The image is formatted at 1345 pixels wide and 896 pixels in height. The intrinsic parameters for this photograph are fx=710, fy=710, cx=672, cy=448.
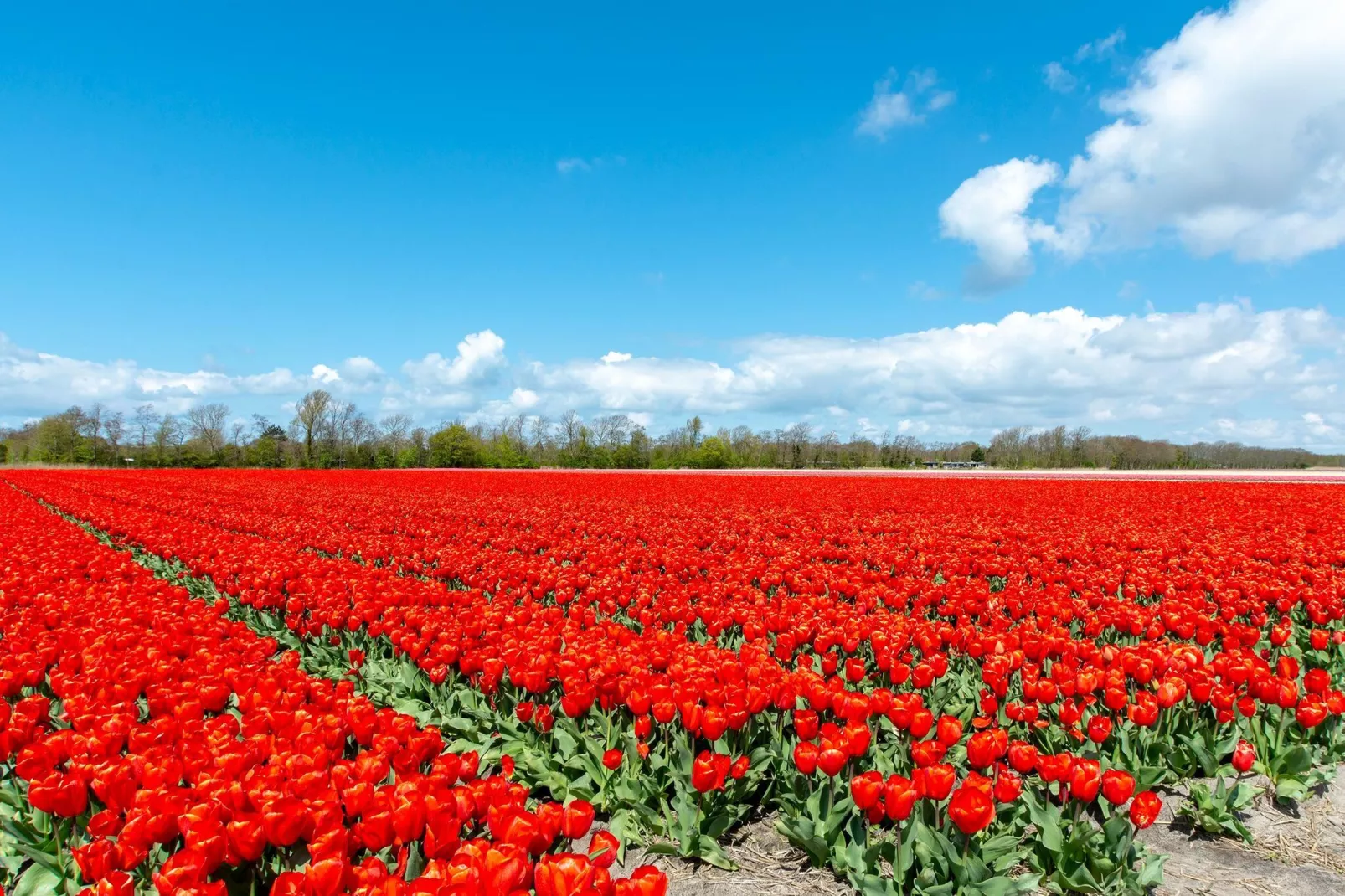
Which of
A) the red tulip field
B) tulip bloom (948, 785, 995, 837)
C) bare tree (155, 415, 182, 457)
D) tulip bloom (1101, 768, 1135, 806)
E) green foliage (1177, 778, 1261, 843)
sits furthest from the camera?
bare tree (155, 415, 182, 457)

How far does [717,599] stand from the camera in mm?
6336

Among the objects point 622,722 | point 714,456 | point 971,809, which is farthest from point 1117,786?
point 714,456

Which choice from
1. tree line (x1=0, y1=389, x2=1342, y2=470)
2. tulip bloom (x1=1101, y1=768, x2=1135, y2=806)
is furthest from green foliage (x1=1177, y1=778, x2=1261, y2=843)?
tree line (x1=0, y1=389, x2=1342, y2=470)

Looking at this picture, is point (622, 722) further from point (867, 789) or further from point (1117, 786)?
point (1117, 786)

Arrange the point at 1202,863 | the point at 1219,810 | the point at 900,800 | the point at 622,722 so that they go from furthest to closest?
the point at 622,722 → the point at 1219,810 → the point at 1202,863 → the point at 900,800

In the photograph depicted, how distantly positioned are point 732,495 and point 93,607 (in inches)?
691

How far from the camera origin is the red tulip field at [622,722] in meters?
2.49

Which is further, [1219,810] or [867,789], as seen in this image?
[1219,810]

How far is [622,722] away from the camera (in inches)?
164

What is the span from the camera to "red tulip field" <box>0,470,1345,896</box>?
249 cm

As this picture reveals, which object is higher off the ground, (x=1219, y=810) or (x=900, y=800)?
(x=900, y=800)

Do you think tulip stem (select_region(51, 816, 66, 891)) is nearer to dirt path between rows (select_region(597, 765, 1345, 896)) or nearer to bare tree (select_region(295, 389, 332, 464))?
dirt path between rows (select_region(597, 765, 1345, 896))

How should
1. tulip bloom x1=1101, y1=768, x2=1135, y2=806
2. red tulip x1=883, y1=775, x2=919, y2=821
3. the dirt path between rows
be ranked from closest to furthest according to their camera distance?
red tulip x1=883, y1=775, x2=919, y2=821 < tulip bloom x1=1101, y1=768, x2=1135, y2=806 < the dirt path between rows

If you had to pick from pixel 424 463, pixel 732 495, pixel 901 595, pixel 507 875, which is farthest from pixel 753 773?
pixel 424 463
